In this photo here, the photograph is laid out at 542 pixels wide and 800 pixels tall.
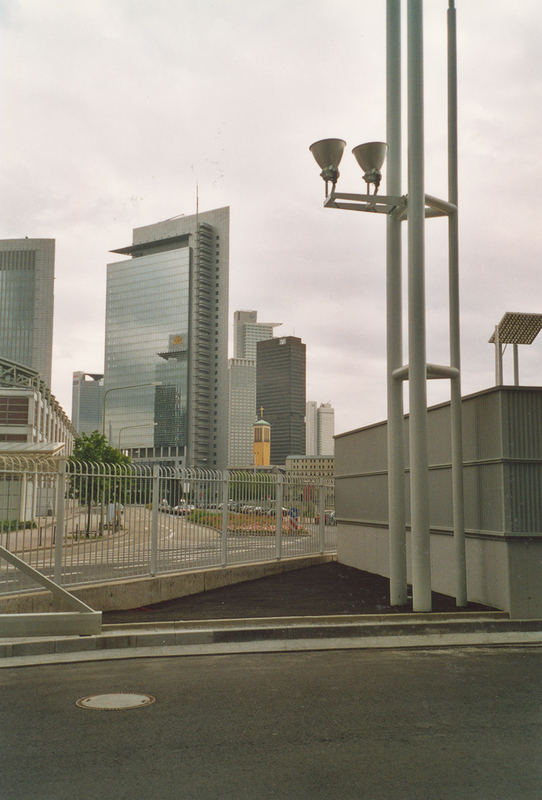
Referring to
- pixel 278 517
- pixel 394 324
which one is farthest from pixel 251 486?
pixel 394 324

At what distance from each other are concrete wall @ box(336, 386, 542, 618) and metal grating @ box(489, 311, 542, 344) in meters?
3.14

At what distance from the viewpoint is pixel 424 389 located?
473 inches

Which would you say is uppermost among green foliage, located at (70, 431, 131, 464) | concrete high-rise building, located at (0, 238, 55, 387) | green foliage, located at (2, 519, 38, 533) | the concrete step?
concrete high-rise building, located at (0, 238, 55, 387)

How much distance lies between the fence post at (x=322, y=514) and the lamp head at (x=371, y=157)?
11008 mm

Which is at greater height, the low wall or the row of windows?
the row of windows

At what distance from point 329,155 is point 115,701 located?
837 centimetres

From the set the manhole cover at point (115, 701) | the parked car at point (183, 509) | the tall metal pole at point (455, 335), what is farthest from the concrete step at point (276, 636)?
the parked car at point (183, 509)

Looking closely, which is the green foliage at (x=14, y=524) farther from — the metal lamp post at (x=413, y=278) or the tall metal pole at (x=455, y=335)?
the tall metal pole at (x=455, y=335)

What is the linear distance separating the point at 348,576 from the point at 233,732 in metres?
11.7

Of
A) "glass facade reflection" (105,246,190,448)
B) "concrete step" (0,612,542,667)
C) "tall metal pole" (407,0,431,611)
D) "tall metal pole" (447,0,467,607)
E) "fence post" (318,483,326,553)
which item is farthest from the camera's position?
"glass facade reflection" (105,246,190,448)

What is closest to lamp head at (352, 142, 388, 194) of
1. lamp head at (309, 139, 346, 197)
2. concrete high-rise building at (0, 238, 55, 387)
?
lamp head at (309, 139, 346, 197)

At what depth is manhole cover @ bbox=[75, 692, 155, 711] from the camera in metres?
6.80

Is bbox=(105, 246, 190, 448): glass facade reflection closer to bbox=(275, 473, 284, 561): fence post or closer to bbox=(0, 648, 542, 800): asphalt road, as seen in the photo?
bbox=(275, 473, 284, 561): fence post

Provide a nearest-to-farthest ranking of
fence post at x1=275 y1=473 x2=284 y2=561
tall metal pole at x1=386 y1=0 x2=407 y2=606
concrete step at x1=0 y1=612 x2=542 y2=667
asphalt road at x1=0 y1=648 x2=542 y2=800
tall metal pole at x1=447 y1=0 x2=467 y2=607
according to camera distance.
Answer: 1. asphalt road at x1=0 y1=648 x2=542 y2=800
2. concrete step at x1=0 y1=612 x2=542 y2=667
3. tall metal pole at x1=447 y1=0 x2=467 y2=607
4. tall metal pole at x1=386 y1=0 x2=407 y2=606
5. fence post at x1=275 y1=473 x2=284 y2=561
